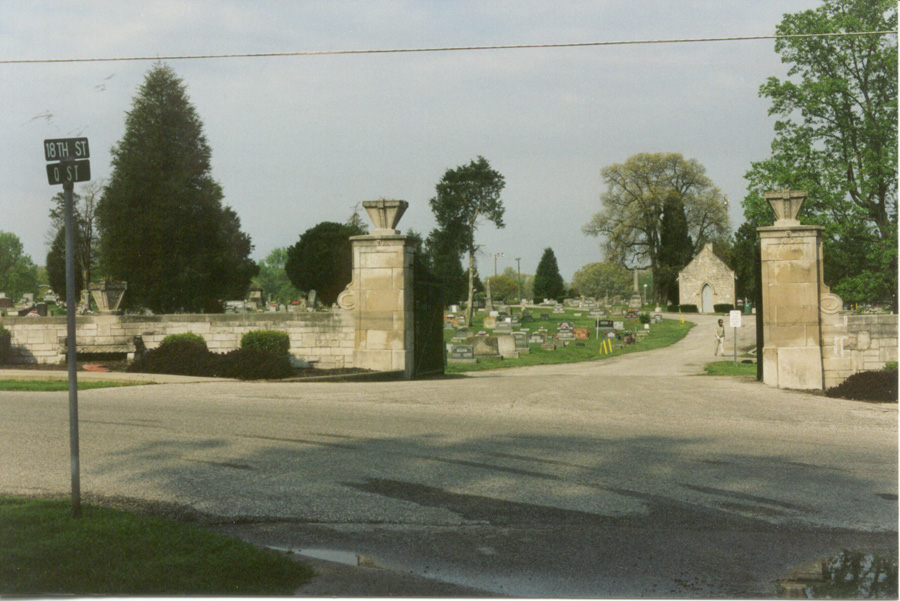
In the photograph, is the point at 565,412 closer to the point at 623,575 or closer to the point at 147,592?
the point at 623,575

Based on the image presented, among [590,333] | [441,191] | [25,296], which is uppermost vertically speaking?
[441,191]

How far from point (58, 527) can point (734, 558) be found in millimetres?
4274

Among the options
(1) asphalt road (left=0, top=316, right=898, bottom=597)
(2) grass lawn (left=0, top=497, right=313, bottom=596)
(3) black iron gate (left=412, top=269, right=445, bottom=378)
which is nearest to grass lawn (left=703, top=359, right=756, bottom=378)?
(3) black iron gate (left=412, top=269, right=445, bottom=378)

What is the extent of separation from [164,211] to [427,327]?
922 inches

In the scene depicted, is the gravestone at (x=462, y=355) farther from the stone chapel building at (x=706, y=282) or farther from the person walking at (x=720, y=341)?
the stone chapel building at (x=706, y=282)

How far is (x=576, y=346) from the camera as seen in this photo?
37219 millimetres

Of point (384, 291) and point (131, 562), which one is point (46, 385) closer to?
point (384, 291)

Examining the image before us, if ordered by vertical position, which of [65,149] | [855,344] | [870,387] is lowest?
[870,387]

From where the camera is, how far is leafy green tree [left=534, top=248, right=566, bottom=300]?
276 feet

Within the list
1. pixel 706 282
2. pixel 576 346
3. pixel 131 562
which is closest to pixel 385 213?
pixel 131 562

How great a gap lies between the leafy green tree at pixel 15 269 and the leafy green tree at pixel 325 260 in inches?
786

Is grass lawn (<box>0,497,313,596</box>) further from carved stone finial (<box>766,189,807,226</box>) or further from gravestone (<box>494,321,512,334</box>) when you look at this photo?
gravestone (<box>494,321,512,334</box>)

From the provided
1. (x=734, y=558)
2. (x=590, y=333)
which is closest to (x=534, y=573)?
(x=734, y=558)

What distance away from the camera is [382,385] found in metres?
14.1
